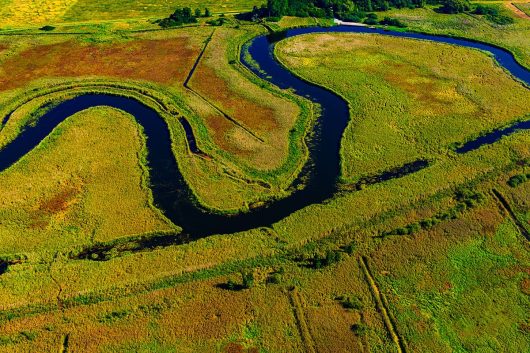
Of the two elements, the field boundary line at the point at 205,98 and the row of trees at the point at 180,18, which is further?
the row of trees at the point at 180,18

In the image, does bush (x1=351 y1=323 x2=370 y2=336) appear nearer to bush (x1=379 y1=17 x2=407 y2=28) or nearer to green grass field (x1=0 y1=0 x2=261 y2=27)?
bush (x1=379 y1=17 x2=407 y2=28)

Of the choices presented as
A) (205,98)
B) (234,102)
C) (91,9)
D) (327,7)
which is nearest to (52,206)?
(205,98)

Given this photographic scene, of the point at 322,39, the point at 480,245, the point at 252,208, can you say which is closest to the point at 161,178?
the point at 252,208

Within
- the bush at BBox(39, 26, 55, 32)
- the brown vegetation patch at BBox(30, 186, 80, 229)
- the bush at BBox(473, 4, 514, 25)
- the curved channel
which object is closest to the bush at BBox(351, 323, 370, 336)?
the curved channel

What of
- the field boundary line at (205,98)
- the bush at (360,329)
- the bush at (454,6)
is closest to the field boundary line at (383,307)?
the bush at (360,329)

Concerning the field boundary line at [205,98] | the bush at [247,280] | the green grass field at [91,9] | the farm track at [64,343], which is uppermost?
the green grass field at [91,9]

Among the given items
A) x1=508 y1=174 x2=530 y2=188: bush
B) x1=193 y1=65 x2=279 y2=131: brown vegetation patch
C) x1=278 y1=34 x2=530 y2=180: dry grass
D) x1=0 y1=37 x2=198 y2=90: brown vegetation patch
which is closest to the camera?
x1=508 y1=174 x2=530 y2=188: bush

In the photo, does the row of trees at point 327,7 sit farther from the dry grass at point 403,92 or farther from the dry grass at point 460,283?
the dry grass at point 460,283
